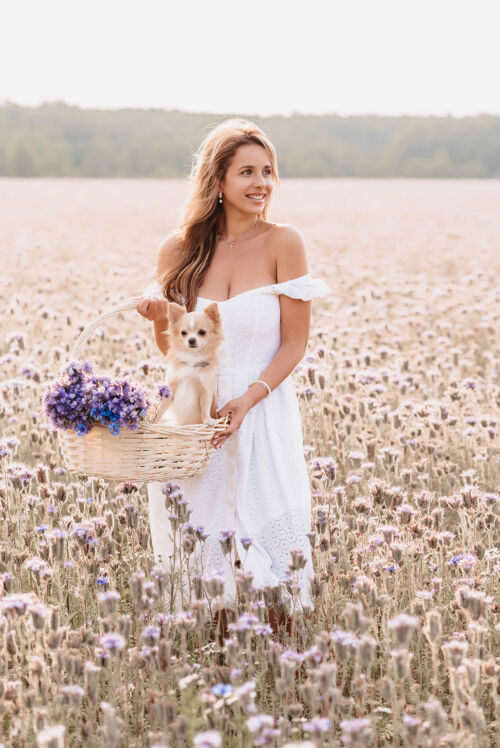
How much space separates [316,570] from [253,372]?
887 mm

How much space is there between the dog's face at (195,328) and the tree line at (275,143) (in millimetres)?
54363

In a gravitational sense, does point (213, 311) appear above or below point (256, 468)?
above

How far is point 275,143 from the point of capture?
63562mm

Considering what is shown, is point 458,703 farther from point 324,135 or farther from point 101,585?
point 324,135

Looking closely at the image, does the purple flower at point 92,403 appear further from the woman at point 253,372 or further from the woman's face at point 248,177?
the woman's face at point 248,177

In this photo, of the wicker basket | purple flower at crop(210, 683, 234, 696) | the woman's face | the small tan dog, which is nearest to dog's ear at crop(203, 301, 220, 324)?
the small tan dog

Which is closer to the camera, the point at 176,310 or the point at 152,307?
the point at 176,310

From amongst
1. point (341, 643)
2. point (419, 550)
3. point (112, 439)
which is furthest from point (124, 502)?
point (341, 643)

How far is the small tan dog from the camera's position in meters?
3.59


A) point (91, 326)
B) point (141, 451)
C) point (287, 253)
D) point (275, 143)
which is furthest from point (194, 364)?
point (275, 143)

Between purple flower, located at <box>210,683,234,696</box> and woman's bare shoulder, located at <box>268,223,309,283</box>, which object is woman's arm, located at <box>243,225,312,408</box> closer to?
woman's bare shoulder, located at <box>268,223,309,283</box>

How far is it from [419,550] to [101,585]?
1339 millimetres

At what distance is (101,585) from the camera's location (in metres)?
3.74

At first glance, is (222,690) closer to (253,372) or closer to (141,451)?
(141,451)
